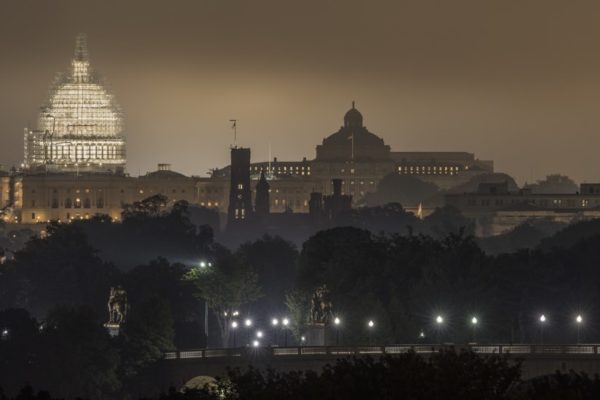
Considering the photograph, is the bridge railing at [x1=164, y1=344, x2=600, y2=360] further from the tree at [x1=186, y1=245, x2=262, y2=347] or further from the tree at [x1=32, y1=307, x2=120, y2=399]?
the tree at [x1=186, y1=245, x2=262, y2=347]

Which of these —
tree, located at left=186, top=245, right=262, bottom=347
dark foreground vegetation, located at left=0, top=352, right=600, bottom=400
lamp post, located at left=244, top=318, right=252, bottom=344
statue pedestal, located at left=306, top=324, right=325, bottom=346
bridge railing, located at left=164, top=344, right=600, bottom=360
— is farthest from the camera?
tree, located at left=186, top=245, right=262, bottom=347

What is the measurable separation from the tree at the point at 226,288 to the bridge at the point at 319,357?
35.1 metres

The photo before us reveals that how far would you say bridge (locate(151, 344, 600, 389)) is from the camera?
140 metres

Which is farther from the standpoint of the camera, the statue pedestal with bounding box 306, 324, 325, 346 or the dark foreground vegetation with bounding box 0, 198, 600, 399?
the statue pedestal with bounding box 306, 324, 325, 346

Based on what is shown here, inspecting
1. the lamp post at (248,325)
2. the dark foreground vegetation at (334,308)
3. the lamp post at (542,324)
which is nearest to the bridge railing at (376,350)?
the dark foreground vegetation at (334,308)

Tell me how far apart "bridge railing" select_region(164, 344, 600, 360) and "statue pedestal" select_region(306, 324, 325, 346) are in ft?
41.6

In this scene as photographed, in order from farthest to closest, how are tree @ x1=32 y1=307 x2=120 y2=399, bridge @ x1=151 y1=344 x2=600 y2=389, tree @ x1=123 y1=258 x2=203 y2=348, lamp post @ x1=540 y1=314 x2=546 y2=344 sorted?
1. tree @ x1=123 y1=258 x2=203 y2=348
2. lamp post @ x1=540 y1=314 x2=546 y2=344
3. tree @ x1=32 y1=307 x2=120 y2=399
4. bridge @ x1=151 y1=344 x2=600 y2=389

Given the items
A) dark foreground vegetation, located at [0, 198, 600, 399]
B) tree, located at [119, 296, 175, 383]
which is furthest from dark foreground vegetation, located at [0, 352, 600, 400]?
tree, located at [119, 296, 175, 383]

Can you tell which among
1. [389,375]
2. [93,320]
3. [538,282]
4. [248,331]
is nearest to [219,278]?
[248,331]

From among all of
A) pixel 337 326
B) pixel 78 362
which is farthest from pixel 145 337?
pixel 337 326

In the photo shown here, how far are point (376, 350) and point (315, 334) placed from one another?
1816 cm

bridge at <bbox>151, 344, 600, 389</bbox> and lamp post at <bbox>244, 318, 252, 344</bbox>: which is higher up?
lamp post at <bbox>244, 318, 252, 344</bbox>

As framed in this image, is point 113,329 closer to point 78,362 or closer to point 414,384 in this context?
point 78,362

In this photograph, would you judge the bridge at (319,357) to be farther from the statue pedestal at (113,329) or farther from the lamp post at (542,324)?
the lamp post at (542,324)
